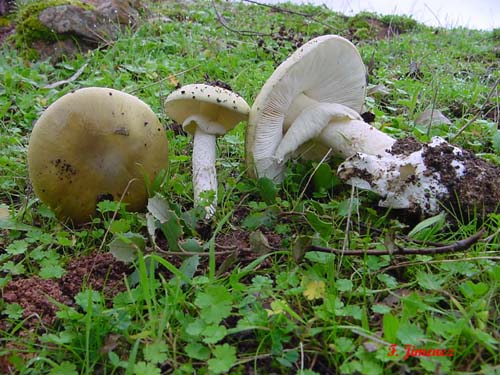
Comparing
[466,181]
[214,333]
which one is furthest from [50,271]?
[466,181]

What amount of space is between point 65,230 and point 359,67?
6.64 ft

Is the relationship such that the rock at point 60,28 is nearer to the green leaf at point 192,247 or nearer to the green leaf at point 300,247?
the green leaf at point 192,247

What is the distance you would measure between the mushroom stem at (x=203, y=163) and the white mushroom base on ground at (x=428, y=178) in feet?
2.49

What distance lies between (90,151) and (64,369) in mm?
1196

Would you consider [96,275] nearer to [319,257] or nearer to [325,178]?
[319,257]

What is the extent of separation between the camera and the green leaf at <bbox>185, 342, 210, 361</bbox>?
152 cm

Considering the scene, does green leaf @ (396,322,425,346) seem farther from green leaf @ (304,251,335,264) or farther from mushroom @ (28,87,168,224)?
mushroom @ (28,87,168,224)

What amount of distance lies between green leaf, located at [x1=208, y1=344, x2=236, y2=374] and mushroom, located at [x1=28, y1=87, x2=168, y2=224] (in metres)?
1.09

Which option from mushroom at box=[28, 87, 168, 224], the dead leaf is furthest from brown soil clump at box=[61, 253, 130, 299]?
the dead leaf

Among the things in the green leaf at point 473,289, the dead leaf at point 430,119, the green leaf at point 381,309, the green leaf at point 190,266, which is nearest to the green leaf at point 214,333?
the green leaf at point 190,266

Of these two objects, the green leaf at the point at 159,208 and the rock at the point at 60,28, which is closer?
the green leaf at the point at 159,208

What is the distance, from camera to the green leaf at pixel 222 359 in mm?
1447

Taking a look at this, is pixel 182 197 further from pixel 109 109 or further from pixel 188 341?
pixel 188 341
